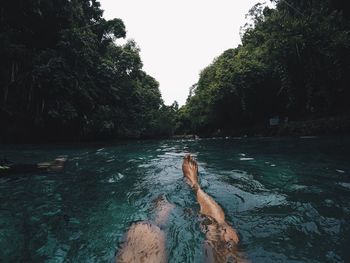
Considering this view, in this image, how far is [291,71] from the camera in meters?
20.9

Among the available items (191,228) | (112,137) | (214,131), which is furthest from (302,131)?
(191,228)

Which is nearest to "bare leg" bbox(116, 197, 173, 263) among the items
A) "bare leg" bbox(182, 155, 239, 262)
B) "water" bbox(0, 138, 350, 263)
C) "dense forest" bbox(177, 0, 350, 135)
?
"water" bbox(0, 138, 350, 263)

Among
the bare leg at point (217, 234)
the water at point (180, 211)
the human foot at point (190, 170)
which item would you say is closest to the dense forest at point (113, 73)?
the water at point (180, 211)

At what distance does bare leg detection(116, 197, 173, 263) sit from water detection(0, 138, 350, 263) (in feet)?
0.38

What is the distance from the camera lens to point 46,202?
5.67 meters

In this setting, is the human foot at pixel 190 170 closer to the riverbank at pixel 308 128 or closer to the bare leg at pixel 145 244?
the bare leg at pixel 145 244

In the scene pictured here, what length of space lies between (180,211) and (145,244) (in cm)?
152

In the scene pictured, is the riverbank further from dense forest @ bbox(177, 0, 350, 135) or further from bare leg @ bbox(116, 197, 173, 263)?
bare leg @ bbox(116, 197, 173, 263)

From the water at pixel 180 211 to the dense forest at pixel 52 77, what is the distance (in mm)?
13584

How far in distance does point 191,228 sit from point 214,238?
0.58 m

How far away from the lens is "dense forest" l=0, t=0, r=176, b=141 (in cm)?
1977

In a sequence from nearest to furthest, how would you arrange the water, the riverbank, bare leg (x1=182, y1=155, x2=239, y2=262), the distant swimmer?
bare leg (x1=182, y1=155, x2=239, y2=262) → the water → the distant swimmer → the riverbank

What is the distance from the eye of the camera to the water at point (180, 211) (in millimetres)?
3480

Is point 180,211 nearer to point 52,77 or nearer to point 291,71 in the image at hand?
point 52,77
